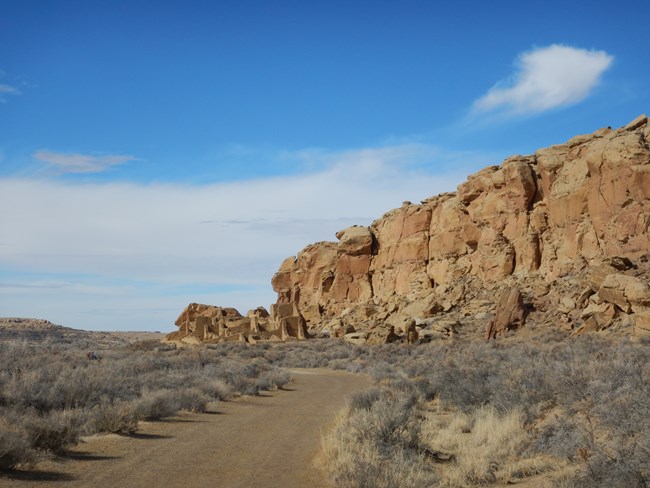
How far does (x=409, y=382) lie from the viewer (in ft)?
66.1

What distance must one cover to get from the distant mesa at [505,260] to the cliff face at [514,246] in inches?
4.9

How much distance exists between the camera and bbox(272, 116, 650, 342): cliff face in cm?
4550

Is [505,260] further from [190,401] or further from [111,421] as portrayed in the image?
[111,421]

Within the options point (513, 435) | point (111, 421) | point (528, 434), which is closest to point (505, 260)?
point (513, 435)

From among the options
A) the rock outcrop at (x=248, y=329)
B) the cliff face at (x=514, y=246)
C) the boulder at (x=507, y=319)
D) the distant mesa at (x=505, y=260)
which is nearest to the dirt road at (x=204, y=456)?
the distant mesa at (x=505, y=260)

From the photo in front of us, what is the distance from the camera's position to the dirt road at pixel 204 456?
26.5 feet

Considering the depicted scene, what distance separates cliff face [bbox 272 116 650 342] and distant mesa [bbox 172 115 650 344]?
0.12 metres

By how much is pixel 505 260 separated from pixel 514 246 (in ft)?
5.84

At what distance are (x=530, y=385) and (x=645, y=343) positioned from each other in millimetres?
15311

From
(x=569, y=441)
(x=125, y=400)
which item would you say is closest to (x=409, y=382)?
(x=125, y=400)

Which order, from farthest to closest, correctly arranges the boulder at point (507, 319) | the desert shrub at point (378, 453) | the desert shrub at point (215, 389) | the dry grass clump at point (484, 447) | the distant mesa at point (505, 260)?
the boulder at point (507, 319), the distant mesa at point (505, 260), the desert shrub at point (215, 389), the dry grass clump at point (484, 447), the desert shrub at point (378, 453)

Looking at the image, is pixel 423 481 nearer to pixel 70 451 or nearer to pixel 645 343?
pixel 70 451

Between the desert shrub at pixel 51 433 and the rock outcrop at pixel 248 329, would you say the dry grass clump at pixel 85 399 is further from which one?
the rock outcrop at pixel 248 329

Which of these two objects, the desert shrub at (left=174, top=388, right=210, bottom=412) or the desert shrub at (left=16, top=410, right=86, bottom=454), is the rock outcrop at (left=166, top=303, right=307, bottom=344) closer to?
the desert shrub at (left=174, top=388, right=210, bottom=412)
